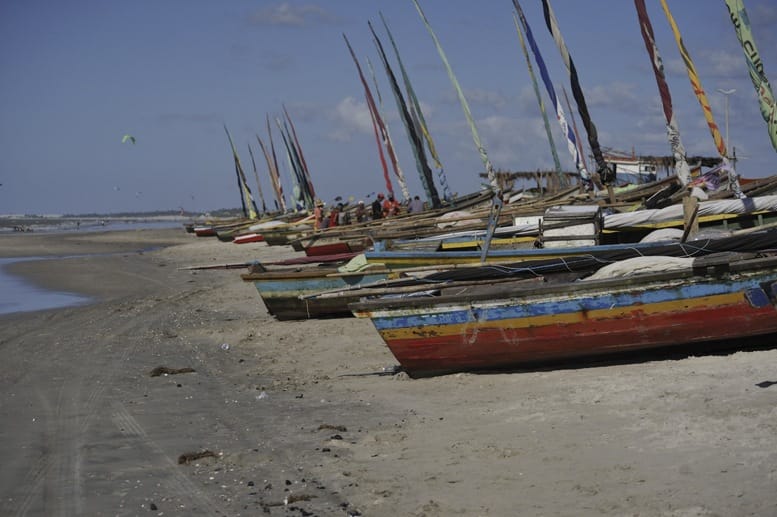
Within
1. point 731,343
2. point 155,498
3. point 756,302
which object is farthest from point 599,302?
point 155,498

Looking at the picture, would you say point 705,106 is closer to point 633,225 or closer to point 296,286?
point 633,225

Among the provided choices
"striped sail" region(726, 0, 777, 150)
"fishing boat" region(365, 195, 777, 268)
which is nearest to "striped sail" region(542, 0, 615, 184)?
"fishing boat" region(365, 195, 777, 268)

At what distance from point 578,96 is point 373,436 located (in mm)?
10455

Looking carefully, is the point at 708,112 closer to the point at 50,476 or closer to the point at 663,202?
the point at 663,202

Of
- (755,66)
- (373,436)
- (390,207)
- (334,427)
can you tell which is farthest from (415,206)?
(373,436)

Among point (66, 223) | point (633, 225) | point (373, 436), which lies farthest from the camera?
point (66, 223)

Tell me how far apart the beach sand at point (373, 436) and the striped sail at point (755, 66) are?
4674 millimetres

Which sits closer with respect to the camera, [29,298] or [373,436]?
[373,436]

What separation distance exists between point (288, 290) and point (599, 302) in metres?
7.76

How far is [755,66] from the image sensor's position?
13.7 meters

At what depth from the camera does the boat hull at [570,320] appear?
10.1 m

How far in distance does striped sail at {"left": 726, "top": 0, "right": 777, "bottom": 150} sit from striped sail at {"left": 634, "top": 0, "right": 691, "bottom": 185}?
215cm

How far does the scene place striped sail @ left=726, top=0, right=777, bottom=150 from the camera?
13367 millimetres

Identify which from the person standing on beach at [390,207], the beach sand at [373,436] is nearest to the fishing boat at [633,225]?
the beach sand at [373,436]
